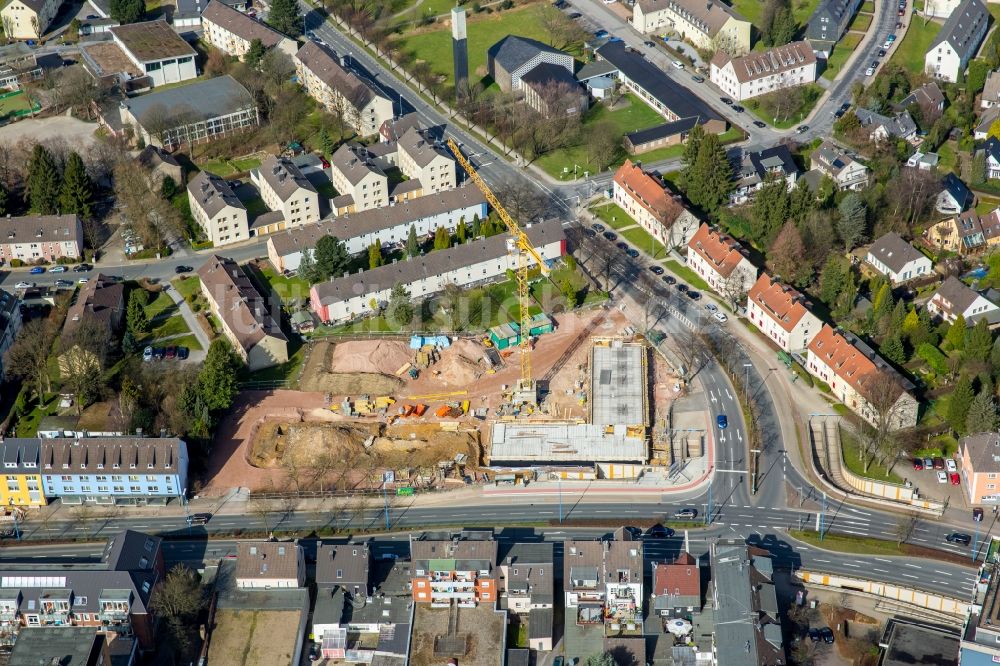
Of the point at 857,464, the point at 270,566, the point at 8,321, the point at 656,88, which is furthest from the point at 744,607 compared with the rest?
the point at 656,88

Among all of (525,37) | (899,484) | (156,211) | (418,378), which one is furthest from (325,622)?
(525,37)

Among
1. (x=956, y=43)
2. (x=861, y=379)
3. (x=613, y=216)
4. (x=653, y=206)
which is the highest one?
(x=956, y=43)

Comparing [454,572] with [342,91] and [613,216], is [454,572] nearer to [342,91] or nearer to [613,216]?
[613,216]

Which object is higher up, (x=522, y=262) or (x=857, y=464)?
(x=522, y=262)

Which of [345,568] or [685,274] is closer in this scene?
[345,568]

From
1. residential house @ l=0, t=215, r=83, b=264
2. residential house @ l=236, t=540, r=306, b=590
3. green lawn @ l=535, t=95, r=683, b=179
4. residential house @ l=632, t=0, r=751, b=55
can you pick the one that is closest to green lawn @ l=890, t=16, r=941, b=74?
residential house @ l=632, t=0, r=751, b=55

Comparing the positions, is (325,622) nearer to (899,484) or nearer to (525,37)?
(899,484)

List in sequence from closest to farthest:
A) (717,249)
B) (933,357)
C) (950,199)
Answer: (933,357) → (717,249) → (950,199)
